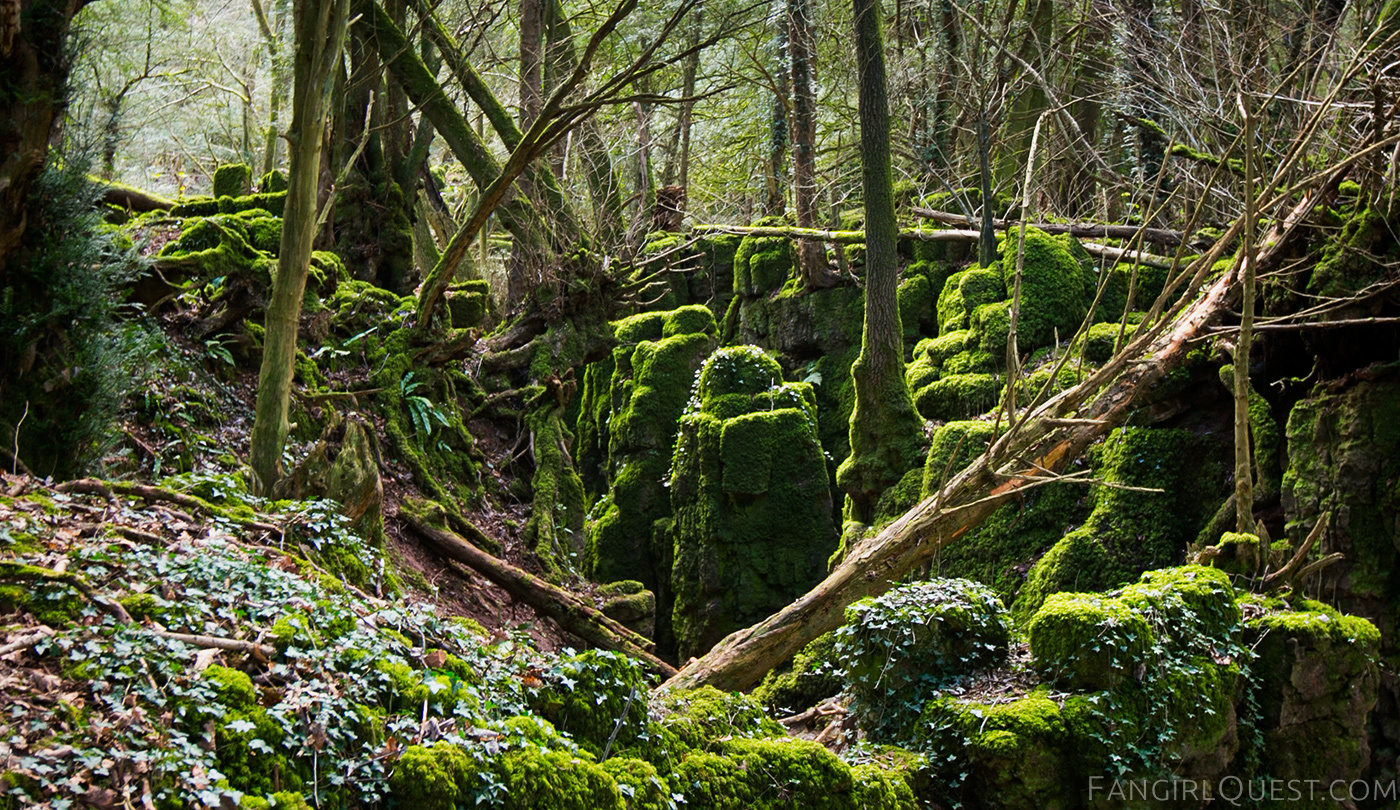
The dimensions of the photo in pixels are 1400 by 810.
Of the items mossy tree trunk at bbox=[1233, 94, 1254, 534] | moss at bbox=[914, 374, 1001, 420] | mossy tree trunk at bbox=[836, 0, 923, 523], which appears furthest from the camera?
moss at bbox=[914, 374, 1001, 420]

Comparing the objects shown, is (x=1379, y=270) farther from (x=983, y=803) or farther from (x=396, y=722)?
(x=396, y=722)

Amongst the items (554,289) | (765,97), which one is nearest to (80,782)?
(554,289)

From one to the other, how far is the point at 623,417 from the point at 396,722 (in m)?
11.3

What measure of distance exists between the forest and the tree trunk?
0.13 metres

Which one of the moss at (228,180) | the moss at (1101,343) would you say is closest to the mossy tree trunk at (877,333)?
the moss at (1101,343)

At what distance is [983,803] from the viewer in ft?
17.2

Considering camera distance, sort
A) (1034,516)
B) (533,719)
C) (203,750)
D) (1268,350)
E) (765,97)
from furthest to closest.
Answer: (765,97) < (1034,516) < (1268,350) < (533,719) < (203,750)

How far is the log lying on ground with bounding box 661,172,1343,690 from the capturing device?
24.5 feet

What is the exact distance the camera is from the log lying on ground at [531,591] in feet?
29.5

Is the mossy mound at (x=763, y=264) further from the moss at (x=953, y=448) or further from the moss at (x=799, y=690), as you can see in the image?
the moss at (x=799, y=690)

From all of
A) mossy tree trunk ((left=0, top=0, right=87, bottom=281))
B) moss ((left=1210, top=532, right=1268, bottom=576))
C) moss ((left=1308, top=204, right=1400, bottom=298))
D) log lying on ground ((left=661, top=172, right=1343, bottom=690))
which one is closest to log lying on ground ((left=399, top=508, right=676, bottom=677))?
log lying on ground ((left=661, top=172, right=1343, bottom=690))

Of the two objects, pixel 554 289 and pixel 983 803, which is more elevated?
pixel 554 289

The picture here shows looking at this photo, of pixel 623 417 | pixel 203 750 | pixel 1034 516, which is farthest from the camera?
pixel 623 417

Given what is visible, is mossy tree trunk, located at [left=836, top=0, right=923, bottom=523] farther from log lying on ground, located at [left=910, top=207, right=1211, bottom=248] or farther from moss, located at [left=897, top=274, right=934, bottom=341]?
moss, located at [left=897, top=274, right=934, bottom=341]
